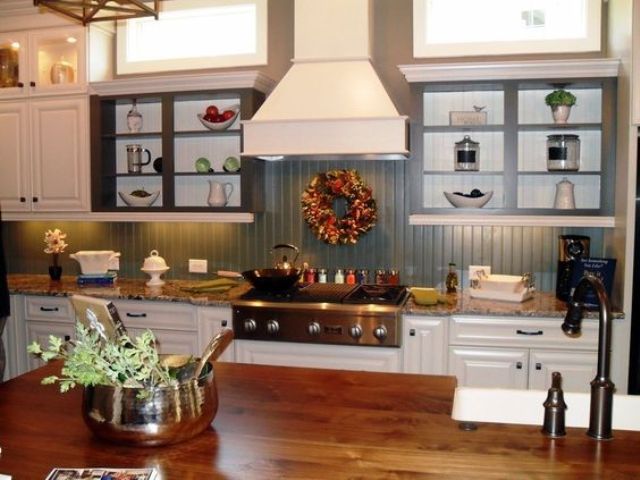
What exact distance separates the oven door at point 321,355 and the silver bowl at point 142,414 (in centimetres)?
197

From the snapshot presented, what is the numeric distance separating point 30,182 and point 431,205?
2.73 metres

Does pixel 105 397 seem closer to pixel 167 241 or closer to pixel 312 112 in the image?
pixel 312 112

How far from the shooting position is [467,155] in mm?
3777

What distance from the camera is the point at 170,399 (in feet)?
4.92

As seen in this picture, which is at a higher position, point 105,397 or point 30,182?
point 30,182

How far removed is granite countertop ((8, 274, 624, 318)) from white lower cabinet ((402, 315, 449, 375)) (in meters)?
0.06

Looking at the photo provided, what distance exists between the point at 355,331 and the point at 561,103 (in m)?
1.78

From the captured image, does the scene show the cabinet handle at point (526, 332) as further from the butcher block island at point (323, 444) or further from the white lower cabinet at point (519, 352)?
the butcher block island at point (323, 444)

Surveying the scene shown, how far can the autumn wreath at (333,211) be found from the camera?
13.0ft

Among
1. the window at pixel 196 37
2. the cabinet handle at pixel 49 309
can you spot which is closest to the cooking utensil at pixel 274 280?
the cabinet handle at pixel 49 309

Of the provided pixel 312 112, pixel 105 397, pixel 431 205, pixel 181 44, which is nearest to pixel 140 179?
pixel 181 44

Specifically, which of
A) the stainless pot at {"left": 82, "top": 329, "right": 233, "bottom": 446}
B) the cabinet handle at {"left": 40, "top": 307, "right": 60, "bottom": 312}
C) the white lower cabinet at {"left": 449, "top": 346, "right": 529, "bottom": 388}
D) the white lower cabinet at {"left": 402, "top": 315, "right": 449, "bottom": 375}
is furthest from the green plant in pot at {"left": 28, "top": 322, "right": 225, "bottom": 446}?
the cabinet handle at {"left": 40, "top": 307, "right": 60, "bottom": 312}

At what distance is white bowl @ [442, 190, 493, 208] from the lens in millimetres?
3713

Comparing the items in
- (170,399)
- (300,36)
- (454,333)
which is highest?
(300,36)
